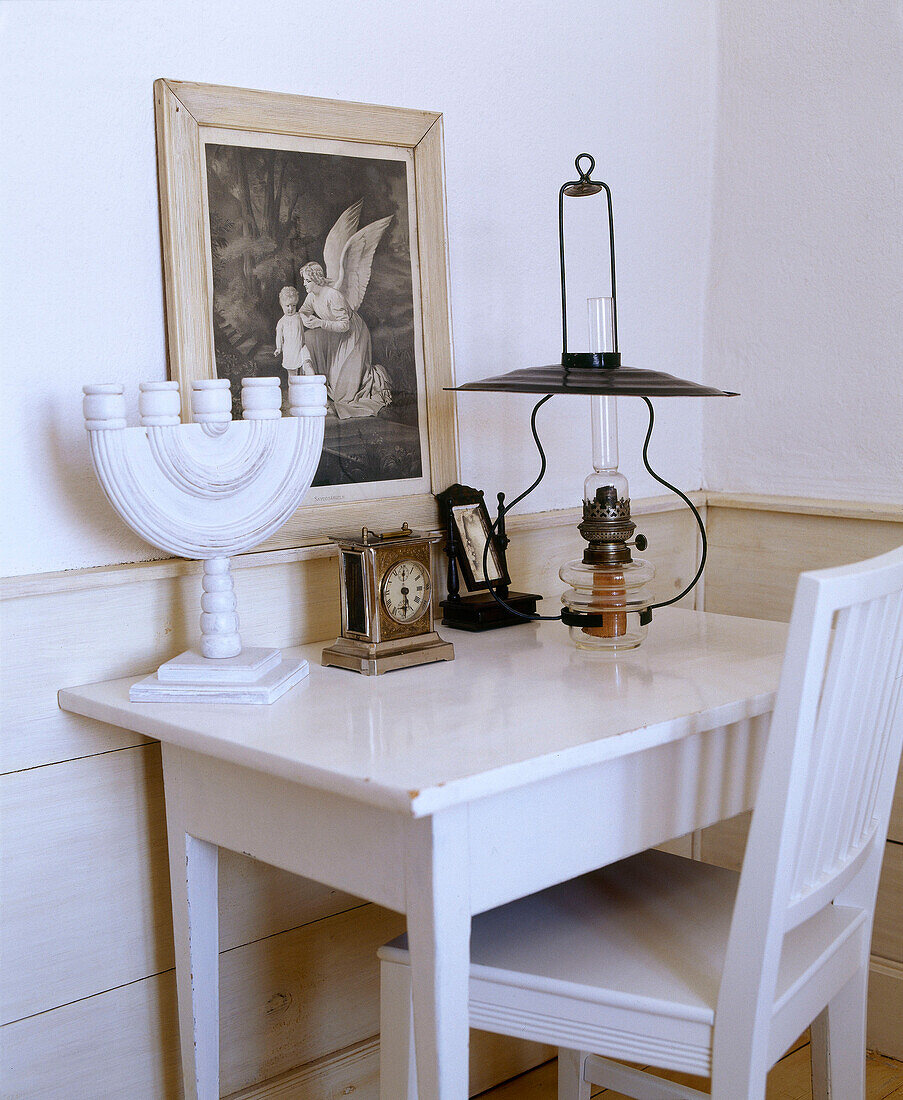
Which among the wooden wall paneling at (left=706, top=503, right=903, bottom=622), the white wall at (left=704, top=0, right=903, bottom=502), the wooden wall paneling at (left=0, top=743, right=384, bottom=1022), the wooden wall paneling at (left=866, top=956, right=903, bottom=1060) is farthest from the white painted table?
the wooden wall paneling at (left=866, top=956, right=903, bottom=1060)

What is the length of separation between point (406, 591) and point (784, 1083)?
114 cm

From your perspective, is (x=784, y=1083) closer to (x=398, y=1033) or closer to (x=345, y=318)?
(x=398, y=1033)

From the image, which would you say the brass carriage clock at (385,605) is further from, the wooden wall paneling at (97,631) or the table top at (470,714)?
the wooden wall paneling at (97,631)

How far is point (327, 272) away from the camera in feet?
5.33

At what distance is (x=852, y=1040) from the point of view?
1.42m

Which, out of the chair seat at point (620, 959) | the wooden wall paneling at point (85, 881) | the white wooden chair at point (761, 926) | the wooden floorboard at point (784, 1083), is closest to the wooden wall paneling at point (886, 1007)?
the wooden floorboard at point (784, 1083)

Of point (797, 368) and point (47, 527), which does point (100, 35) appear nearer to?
point (47, 527)

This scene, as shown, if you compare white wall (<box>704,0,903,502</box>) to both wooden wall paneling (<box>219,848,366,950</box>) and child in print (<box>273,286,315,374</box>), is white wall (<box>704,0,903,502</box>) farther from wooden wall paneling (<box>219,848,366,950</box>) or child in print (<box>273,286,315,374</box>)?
wooden wall paneling (<box>219,848,366,950</box>)

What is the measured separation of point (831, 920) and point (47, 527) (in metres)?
1.06

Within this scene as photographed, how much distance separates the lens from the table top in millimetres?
1066

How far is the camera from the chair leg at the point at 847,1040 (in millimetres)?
1413

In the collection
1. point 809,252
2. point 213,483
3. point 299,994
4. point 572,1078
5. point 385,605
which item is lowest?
point 572,1078

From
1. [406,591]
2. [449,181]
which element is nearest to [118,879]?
[406,591]

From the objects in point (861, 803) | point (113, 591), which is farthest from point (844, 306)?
point (113, 591)
